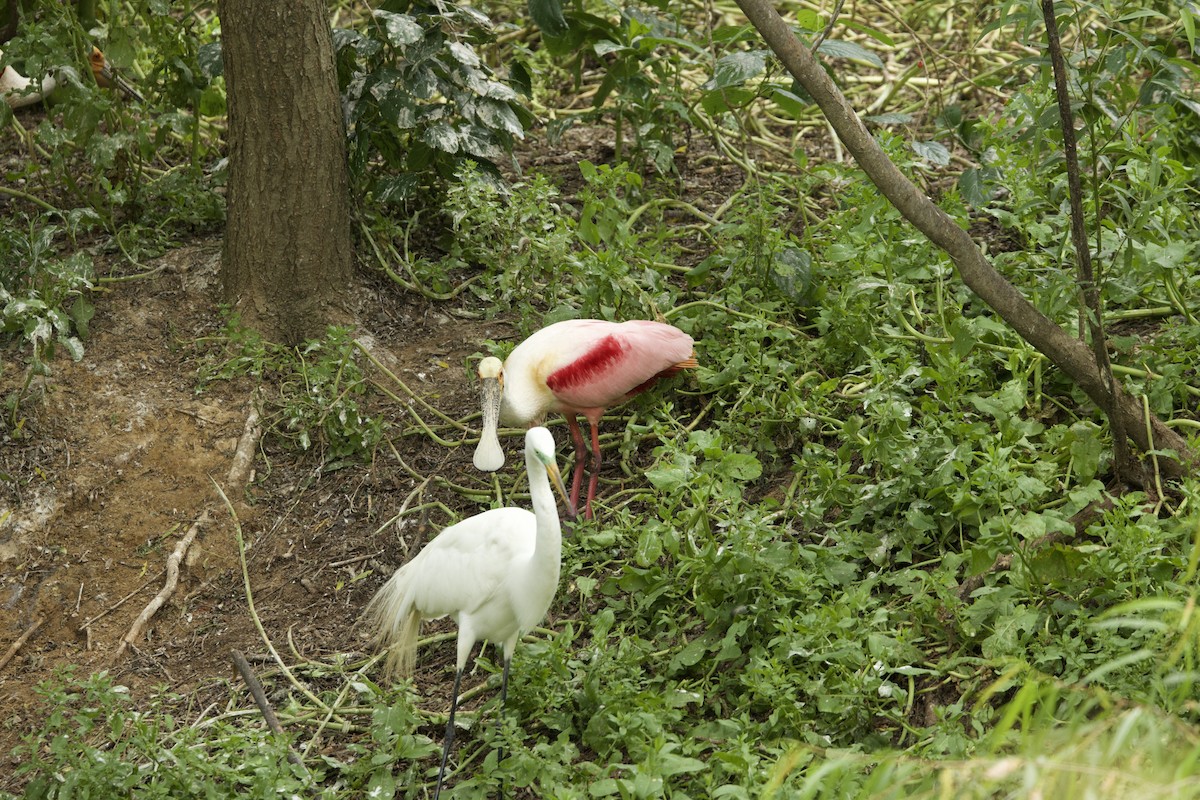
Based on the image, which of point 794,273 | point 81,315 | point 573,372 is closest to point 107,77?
point 81,315

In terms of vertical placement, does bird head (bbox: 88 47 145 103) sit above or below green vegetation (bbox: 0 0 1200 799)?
above

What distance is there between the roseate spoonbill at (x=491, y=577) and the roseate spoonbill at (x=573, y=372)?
0.54 m

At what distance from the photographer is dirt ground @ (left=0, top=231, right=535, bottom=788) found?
358 centimetres

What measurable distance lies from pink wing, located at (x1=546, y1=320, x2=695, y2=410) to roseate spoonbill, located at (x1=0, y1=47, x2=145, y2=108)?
7.57 ft

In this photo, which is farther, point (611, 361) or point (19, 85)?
point (19, 85)

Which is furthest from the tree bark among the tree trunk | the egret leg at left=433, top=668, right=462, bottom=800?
the tree trunk

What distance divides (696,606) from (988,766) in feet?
5.71

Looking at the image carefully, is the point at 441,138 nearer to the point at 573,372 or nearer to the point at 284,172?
the point at 284,172

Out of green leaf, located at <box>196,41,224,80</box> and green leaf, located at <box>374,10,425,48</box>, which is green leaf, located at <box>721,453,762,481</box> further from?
green leaf, located at <box>196,41,224,80</box>

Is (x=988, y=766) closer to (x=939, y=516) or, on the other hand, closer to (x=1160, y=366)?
(x=939, y=516)

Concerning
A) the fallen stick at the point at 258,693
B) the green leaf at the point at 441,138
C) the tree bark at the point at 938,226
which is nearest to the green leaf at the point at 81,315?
the green leaf at the point at 441,138

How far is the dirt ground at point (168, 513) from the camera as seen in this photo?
3.58 m

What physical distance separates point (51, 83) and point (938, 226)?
4.30 meters

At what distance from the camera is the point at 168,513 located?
3.91 m
